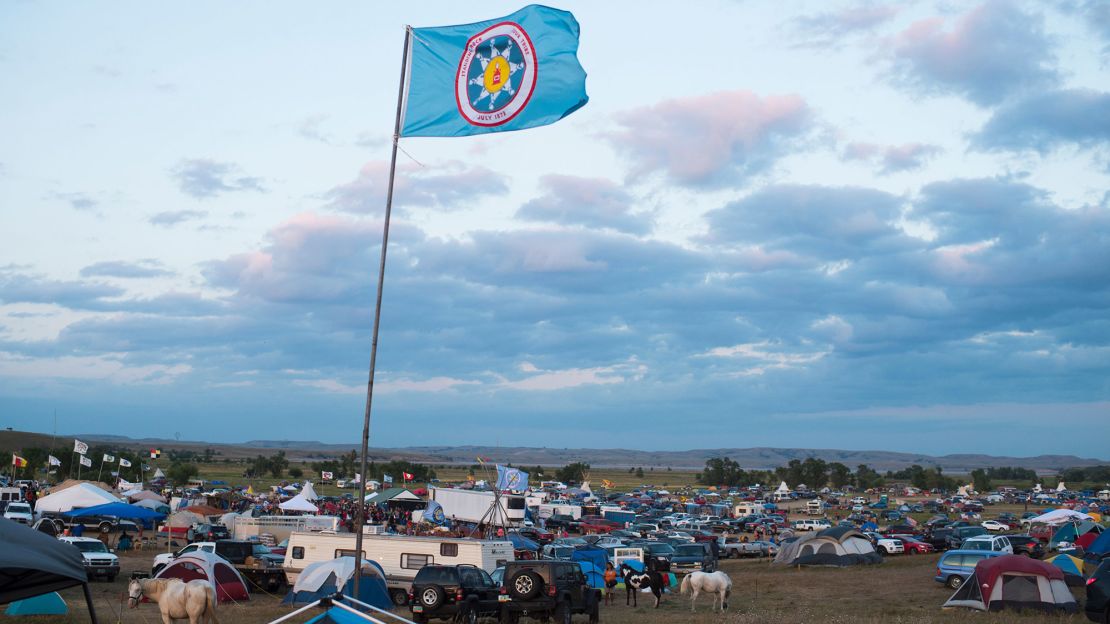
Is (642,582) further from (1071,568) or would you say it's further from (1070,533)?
(1070,533)

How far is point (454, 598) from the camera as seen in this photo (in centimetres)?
2077

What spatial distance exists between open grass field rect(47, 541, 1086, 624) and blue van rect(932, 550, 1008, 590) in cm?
33

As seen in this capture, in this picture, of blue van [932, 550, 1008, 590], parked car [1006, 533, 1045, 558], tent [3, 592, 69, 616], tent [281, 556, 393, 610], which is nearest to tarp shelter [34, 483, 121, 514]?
tent [281, 556, 393, 610]

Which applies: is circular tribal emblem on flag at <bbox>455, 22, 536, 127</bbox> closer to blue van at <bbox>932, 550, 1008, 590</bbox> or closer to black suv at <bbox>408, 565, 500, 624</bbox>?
black suv at <bbox>408, 565, 500, 624</bbox>

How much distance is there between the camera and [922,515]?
7944cm

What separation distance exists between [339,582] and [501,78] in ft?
46.0

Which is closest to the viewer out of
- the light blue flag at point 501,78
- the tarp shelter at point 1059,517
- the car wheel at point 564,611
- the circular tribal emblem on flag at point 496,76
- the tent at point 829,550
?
the light blue flag at point 501,78

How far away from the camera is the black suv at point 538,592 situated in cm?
2019

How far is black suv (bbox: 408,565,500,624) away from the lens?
2041cm

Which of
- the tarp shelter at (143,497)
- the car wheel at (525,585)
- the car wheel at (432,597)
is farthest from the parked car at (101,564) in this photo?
the tarp shelter at (143,497)

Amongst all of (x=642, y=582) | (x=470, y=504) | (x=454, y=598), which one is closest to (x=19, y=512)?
(x=470, y=504)

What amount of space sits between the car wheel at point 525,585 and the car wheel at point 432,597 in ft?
4.85

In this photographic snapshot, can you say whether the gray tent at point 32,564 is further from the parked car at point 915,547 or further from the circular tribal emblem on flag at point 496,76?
the parked car at point 915,547

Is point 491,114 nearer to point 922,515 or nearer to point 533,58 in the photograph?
point 533,58
